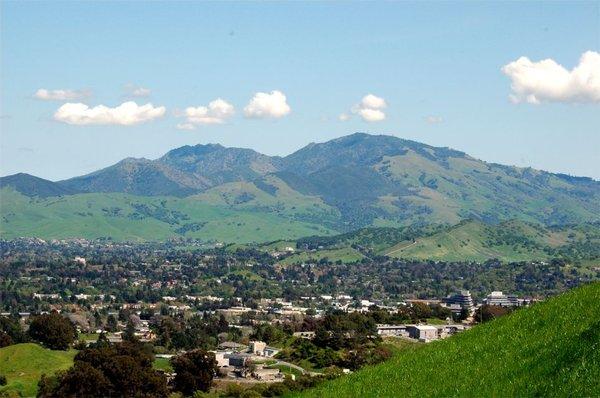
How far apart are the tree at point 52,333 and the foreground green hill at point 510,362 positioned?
244 ft

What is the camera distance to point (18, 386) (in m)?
81.1

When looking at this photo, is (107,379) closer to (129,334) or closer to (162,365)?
(162,365)

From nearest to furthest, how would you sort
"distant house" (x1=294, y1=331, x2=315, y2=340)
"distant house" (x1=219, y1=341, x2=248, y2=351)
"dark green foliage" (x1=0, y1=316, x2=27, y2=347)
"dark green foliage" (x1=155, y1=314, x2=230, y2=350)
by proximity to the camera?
"dark green foliage" (x1=0, y1=316, x2=27, y2=347)
"distant house" (x1=294, y1=331, x2=315, y2=340)
"distant house" (x1=219, y1=341, x2=248, y2=351)
"dark green foliage" (x1=155, y1=314, x2=230, y2=350)

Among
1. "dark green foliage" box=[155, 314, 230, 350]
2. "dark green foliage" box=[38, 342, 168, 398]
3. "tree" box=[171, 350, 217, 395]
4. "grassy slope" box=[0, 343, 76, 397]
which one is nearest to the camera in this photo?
"dark green foliage" box=[38, 342, 168, 398]

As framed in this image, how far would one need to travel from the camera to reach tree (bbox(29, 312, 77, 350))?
10369 centimetres

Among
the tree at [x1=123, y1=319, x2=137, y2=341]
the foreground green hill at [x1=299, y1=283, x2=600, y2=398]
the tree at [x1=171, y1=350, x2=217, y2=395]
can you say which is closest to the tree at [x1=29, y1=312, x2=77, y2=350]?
the tree at [x1=123, y1=319, x2=137, y2=341]

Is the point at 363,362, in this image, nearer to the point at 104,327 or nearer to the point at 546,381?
the point at 546,381

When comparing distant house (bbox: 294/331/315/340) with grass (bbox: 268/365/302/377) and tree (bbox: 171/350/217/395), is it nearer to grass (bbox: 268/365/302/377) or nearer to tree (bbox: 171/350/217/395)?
grass (bbox: 268/365/302/377)

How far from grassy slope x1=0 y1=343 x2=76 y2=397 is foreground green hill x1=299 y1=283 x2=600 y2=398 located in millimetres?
53810

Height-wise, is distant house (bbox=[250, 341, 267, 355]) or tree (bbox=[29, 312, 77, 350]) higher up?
tree (bbox=[29, 312, 77, 350])

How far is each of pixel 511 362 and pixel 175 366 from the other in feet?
180

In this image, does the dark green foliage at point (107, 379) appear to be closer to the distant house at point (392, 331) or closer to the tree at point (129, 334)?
the tree at point (129, 334)

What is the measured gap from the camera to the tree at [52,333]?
104 m

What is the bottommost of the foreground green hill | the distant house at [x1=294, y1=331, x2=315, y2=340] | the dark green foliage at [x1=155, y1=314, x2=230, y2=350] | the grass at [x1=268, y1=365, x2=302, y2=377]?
the dark green foliage at [x1=155, y1=314, x2=230, y2=350]
